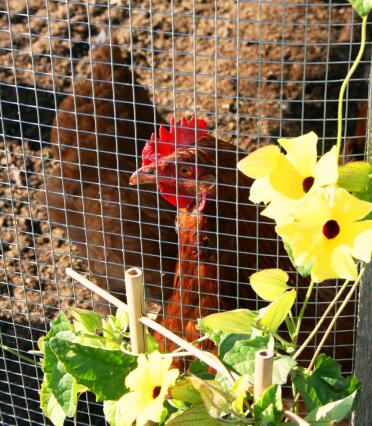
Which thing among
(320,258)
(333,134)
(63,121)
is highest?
(320,258)

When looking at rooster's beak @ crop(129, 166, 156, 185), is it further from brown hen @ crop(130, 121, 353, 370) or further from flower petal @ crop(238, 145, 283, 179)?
flower petal @ crop(238, 145, 283, 179)

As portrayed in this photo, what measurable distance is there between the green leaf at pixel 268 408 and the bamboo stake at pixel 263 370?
0.02m

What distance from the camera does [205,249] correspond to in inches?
77.7

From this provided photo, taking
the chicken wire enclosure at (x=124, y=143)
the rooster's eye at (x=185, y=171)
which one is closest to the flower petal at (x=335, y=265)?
the chicken wire enclosure at (x=124, y=143)

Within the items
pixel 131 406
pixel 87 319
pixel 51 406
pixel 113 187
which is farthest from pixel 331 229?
pixel 113 187

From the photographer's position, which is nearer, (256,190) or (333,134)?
(256,190)

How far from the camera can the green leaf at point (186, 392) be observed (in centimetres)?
122

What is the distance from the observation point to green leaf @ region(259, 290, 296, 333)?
49.2 inches

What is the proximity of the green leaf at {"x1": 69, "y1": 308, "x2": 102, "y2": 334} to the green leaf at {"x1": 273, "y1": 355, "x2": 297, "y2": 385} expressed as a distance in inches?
15.3

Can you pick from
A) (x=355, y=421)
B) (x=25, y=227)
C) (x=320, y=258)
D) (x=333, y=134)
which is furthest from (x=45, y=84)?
(x=320, y=258)

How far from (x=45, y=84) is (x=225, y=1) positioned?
1031mm

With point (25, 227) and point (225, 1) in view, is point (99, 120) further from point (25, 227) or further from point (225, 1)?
point (225, 1)

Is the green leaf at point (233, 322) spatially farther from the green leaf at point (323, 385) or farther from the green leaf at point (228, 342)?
the green leaf at point (323, 385)

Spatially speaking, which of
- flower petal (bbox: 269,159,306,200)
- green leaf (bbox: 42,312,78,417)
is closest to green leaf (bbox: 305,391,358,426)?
flower petal (bbox: 269,159,306,200)
